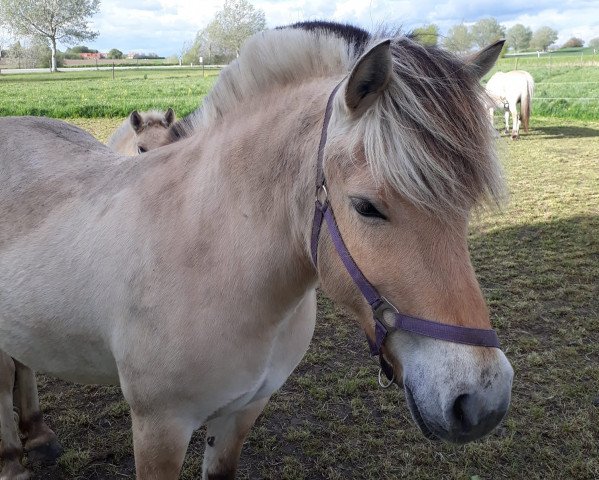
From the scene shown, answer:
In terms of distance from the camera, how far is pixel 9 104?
18625mm

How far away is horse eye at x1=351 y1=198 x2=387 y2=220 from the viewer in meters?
1.30

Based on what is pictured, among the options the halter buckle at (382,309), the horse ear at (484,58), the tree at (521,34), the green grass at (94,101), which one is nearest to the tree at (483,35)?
the horse ear at (484,58)

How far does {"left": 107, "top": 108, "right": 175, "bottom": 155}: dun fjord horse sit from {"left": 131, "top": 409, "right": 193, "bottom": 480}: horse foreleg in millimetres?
4090

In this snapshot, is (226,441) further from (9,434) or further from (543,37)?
(543,37)

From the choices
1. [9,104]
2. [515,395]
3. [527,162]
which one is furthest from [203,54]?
[515,395]

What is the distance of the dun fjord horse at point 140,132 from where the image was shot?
5.61m

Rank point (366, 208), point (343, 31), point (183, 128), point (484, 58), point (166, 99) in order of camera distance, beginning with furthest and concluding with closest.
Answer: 1. point (166, 99)
2. point (183, 128)
3. point (343, 31)
4. point (484, 58)
5. point (366, 208)

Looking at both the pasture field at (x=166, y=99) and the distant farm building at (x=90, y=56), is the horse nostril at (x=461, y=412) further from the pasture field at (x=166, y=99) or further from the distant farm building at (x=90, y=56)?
the distant farm building at (x=90, y=56)

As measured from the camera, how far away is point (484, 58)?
154cm

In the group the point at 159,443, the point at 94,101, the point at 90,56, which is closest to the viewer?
the point at 159,443

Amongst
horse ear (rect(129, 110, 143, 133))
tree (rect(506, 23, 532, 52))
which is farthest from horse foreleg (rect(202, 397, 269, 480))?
tree (rect(506, 23, 532, 52))

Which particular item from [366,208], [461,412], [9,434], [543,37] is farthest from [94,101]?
[543,37]

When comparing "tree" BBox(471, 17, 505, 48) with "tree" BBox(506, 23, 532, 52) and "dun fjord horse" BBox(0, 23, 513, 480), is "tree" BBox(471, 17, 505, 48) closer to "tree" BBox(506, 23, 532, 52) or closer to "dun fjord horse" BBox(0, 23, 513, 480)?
"dun fjord horse" BBox(0, 23, 513, 480)

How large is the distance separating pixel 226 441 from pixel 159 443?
22.3 inches
